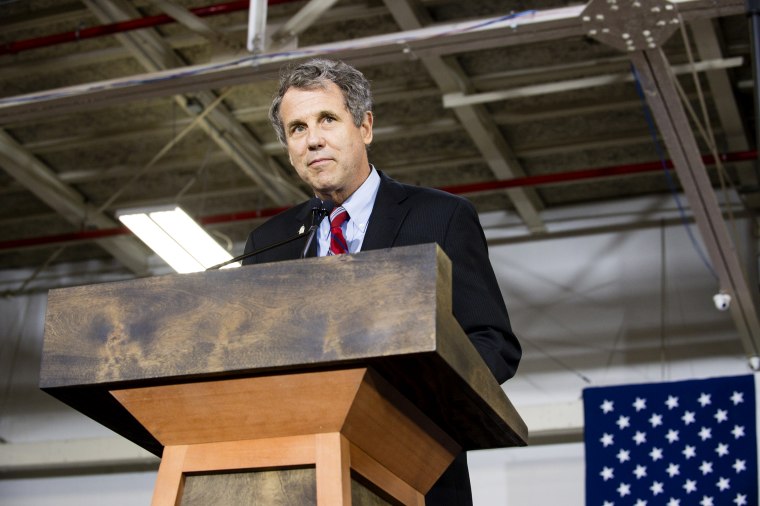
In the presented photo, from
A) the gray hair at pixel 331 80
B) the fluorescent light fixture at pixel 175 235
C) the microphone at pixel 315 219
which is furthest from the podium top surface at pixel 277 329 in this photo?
the fluorescent light fixture at pixel 175 235

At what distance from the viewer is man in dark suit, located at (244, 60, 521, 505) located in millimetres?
1537

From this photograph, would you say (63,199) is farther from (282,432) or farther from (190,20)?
(282,432)

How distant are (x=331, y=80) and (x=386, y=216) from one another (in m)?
0.26

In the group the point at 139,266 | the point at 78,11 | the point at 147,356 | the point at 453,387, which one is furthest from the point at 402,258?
the point at 139,266

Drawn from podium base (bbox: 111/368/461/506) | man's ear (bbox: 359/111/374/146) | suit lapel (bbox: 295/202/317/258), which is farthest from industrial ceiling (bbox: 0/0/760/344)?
podium base (bbox: 111/368/461/506)

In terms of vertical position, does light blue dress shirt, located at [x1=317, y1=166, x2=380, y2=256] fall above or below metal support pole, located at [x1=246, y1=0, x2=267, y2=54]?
below

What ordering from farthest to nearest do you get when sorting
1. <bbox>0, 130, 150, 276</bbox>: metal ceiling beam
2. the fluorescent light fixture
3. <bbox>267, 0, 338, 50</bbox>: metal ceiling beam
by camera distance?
<bbox>0, 130, 150, 276</bbox>: metal ceiling beam → the fluorescent light fixture → <bbox>267, 0, 338, 50</bbox>: metal ceiling beam

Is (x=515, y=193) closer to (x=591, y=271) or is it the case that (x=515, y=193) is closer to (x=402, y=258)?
(x=591, y=271)

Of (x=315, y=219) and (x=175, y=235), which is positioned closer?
(x=315, y=219)

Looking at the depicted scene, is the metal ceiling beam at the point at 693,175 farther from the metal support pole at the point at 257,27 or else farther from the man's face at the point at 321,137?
the man's face at the point at 321,137

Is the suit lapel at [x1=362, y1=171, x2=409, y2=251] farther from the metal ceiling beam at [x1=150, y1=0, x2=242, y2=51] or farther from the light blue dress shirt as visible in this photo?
the metal ceiling beam at [x1=150, y1=0, x2=242, y2=51]

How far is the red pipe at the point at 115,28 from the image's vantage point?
5.83m

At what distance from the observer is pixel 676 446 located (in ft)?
21.5

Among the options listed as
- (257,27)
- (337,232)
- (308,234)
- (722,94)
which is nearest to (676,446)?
(722,94)
